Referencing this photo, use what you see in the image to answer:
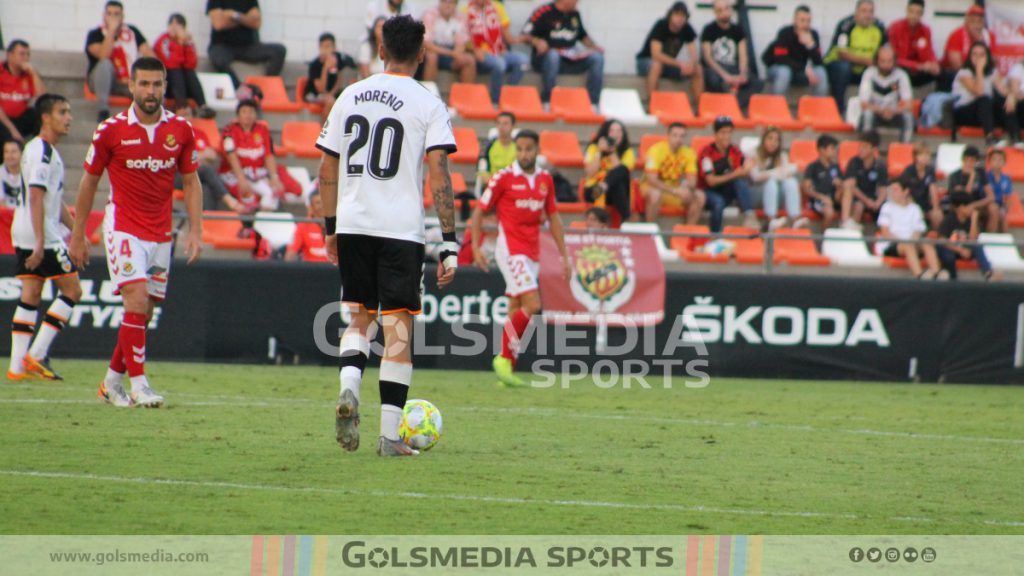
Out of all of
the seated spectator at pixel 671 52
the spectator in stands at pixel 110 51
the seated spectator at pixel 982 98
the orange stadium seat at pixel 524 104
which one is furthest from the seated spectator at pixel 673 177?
the spectator in stands at pixel 110 51

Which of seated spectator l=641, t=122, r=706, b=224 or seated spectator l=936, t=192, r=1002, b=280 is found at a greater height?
seated spectator l=641, t=122, r=706, b=224

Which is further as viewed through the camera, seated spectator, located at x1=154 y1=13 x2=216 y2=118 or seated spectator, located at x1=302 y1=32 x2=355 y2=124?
seated spectator, located at x1=302 y1=32 x2=355 y2=124

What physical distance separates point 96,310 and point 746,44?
11.4 meters

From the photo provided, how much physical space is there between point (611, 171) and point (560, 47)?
373 centimetres

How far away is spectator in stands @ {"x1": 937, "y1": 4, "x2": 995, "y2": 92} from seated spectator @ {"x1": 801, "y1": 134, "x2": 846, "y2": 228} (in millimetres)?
3754

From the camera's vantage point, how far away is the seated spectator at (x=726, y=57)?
2039cm

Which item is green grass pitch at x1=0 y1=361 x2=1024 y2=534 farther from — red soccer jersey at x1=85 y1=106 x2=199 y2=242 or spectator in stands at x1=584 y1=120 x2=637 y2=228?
spectator in stands at x1=584 y1=120 x2=637 y2=228

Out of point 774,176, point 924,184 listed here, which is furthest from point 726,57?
point 924,184

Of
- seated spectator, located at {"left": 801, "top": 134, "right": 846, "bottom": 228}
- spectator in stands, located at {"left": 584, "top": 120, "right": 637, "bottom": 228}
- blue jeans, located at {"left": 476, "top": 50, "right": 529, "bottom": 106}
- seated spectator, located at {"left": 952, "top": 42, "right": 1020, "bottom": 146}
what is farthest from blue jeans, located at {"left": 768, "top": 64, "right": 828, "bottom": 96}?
spectator in stands, located at {"left": 584, "top": 120, "right": 637, "bottom": 228}

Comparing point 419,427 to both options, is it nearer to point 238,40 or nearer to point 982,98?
point 238,40

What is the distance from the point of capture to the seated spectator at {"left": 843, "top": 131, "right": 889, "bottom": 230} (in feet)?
60.0

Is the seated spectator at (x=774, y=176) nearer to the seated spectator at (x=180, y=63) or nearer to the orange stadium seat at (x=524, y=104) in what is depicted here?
the orange stadium seat at (x=524, y=104)

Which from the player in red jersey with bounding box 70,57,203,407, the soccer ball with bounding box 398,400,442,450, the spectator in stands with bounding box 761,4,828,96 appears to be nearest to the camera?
the soccer ball with bounding box 398,400,442,450

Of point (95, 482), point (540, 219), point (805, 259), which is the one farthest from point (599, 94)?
point (95, 482)
